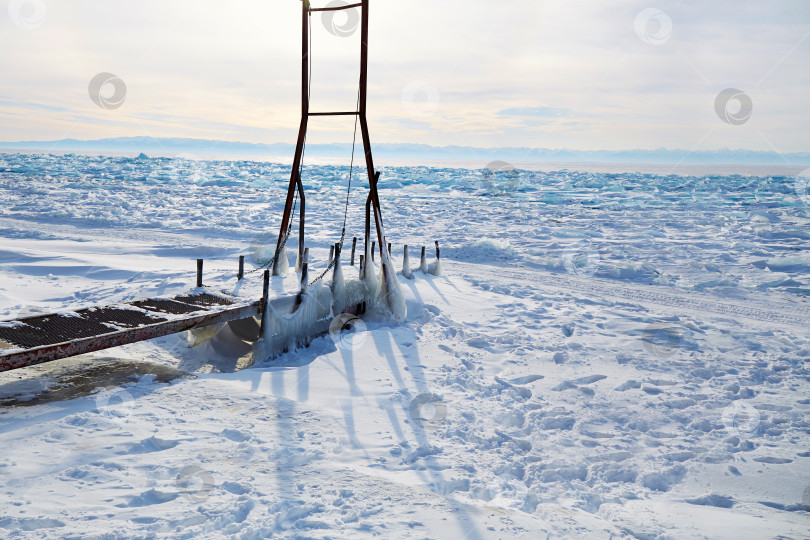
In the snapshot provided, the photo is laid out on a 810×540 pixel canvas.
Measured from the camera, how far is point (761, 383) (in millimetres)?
5504

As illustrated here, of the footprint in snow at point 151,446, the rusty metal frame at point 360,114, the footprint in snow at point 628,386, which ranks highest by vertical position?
the rusty metal frame at point 360,114

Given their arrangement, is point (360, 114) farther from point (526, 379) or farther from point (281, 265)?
point (526, 379)

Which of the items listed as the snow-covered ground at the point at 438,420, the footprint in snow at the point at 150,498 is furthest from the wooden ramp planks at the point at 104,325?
the footprint in snow at the point at 150,498

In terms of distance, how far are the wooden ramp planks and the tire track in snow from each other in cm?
596

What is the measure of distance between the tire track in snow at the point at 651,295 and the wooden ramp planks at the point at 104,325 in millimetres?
5960

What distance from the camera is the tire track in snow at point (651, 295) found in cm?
850

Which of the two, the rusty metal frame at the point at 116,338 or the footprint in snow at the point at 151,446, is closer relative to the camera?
the footprint in snow at the point at 151,446

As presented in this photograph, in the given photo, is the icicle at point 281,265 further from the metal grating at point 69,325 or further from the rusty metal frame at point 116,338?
the metal grating at point 69,325

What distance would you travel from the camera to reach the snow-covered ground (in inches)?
119

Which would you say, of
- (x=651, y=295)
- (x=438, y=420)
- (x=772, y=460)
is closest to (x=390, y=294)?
(x=438, y=420)

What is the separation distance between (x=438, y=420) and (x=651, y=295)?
6636mm

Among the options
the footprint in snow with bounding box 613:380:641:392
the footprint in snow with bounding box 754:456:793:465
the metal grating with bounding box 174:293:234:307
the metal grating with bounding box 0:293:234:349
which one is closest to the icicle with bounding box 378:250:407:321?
the metal grating with bounding box 174:293:234:307

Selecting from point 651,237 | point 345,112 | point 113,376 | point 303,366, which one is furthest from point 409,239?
→ point 113,376

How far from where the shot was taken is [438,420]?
4.38 meters
